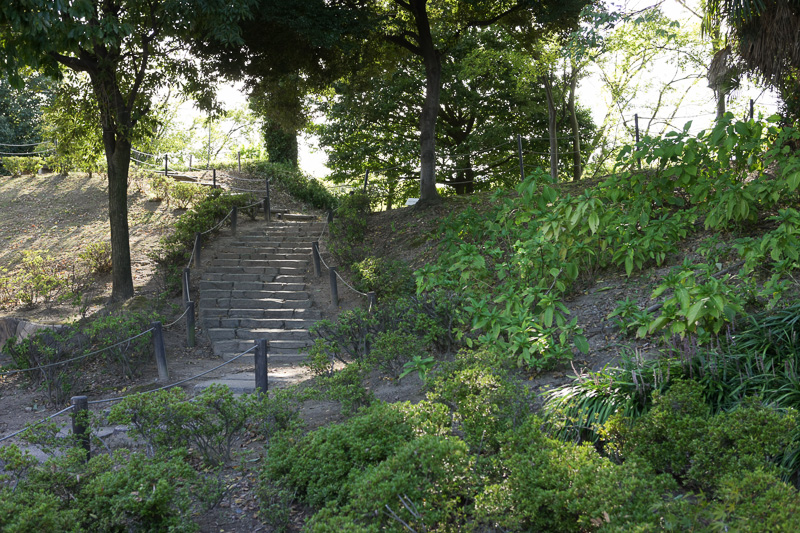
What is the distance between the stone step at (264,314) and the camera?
10.8 metres

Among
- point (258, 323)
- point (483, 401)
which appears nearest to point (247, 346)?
point (258, 323)

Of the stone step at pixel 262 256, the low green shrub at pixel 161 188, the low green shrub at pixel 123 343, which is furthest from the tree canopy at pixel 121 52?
the low green shrub at pixel 161 188

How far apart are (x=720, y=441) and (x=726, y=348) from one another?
1.36 metres

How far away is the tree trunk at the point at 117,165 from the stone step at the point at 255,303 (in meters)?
1.68

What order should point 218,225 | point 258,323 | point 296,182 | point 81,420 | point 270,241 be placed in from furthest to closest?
point 296,182, point 270,241, point 218,225, point 258,323, point 81,420

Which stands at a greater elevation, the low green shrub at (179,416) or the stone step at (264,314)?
the low green shrub at (179,416)

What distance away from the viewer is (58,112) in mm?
12555

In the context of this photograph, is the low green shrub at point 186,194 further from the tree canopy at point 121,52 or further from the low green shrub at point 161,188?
the tree canopy at point 121,52

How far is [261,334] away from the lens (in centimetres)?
1019

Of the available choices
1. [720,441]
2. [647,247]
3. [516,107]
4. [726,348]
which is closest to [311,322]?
[647,247]

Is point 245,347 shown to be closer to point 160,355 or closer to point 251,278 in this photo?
point 160,355

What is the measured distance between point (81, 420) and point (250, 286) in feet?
23.5

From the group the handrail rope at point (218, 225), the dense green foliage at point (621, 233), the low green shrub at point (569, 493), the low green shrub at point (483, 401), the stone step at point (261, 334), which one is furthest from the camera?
the handrail rope at point (218, 225)

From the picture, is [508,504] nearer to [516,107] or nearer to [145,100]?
[145,100]
